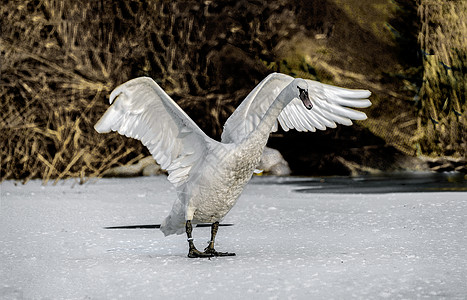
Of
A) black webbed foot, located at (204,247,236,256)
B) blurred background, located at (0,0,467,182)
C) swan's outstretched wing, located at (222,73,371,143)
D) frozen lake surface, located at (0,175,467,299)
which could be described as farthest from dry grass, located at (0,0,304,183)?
black webbed foot, located at (204,247,236,256)

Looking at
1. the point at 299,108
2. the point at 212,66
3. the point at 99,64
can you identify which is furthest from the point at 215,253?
the point at 212,66

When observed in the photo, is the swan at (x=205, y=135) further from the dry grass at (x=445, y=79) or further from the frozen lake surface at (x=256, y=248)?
the dry grass at (x=445, y=79)

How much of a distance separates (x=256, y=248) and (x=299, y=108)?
120 centimetres

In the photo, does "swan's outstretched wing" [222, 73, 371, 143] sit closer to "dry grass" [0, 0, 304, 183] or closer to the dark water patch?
the dark water patch

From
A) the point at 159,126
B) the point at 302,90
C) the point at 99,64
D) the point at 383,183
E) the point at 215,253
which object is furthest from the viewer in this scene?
the point at 99,64

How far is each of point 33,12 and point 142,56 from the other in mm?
2031

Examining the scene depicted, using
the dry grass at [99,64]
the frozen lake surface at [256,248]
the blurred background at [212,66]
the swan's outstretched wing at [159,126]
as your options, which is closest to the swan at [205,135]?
the swan's outstretched wing at [159,126]

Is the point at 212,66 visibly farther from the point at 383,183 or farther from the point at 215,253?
the point at 215,253

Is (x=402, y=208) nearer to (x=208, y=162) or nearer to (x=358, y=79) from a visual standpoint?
(x=208, y=162)

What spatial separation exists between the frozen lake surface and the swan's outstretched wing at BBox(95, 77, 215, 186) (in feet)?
2.23

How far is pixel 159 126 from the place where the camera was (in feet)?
17.6

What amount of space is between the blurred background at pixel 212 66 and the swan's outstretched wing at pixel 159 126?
6.32 metres

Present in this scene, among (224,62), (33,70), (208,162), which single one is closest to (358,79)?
(224,62)

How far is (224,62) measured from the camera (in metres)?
13.2
